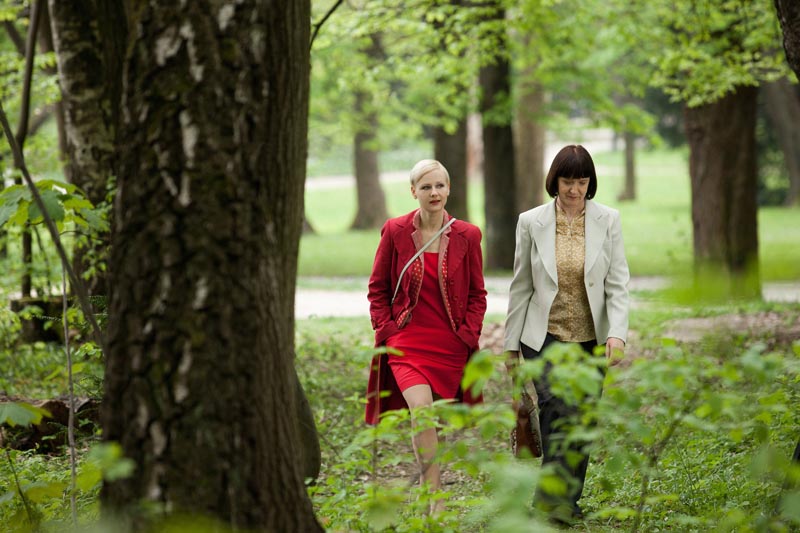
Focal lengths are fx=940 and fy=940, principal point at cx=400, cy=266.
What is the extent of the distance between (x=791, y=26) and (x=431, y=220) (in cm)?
218

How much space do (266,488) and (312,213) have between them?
46720 millimetres

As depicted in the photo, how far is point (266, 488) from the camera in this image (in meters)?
3.07

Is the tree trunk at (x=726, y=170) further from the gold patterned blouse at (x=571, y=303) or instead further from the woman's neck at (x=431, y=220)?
the woman's neck at (x=431, y=220)

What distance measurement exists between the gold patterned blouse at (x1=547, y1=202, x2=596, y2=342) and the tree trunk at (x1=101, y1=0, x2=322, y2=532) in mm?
2340

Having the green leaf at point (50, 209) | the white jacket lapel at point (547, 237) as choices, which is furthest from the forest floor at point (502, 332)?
the green leaf at point (50, 209)

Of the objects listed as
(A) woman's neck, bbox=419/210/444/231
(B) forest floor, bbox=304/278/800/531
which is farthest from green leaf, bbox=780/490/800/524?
(A) woman's neck, bbox=419/210/444/231

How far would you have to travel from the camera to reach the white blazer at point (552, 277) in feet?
16.9

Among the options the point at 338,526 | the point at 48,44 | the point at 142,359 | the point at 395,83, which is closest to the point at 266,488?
the point at 142,359

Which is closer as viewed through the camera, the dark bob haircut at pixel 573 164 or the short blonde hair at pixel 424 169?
the dark bob haircut at pixel 573 164

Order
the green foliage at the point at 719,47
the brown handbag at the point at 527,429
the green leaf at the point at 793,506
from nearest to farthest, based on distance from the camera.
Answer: the green leaf at the point at 793,506, the brown handbag at the point at 527,429, the green foliage at the point at 719,47

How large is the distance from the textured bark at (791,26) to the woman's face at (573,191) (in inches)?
48.7

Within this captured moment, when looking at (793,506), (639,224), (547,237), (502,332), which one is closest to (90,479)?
(793,506)

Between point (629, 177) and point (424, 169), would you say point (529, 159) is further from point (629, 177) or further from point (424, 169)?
point (629, 177)

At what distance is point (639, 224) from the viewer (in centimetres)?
3512
